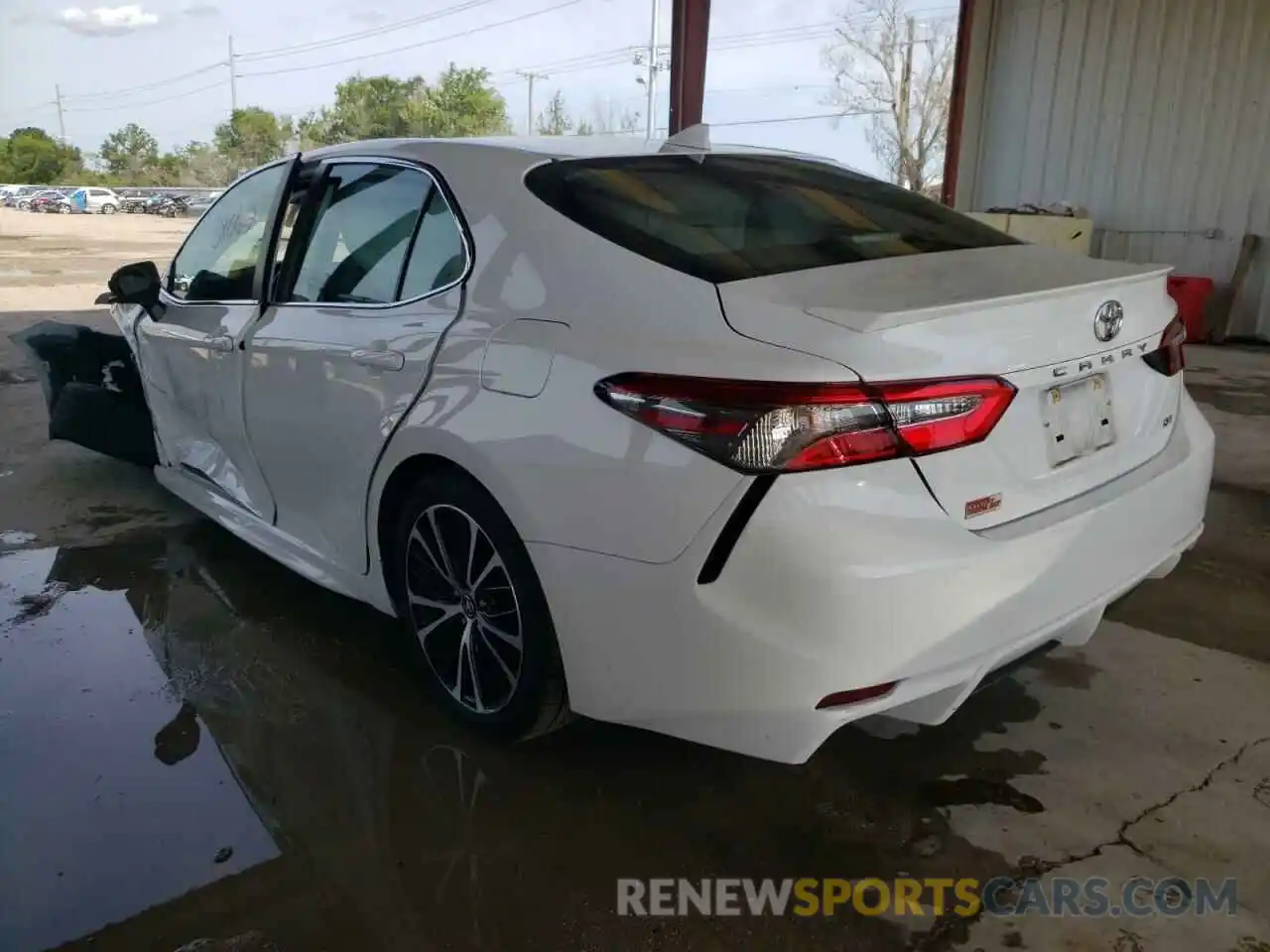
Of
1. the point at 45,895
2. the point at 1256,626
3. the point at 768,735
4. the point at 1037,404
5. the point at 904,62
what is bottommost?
the point at 45,895

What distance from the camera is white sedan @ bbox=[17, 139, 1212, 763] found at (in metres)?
1.78

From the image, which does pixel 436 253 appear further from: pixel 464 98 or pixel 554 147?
pixel 464 98

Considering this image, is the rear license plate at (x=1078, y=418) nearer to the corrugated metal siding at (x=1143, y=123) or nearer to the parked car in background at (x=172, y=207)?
the corrugated metal siding at (x=1143, y=123)

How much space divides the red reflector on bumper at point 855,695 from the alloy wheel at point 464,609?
747 millimetres

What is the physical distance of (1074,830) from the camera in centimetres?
219

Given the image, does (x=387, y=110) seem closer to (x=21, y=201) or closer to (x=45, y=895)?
(x=21, y=201)

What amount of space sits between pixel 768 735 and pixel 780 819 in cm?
48

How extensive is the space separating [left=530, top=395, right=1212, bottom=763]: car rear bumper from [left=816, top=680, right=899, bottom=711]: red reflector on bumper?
0.01 meters

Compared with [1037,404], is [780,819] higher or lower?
lower

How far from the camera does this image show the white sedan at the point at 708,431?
1.78 meters

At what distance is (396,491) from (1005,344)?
1.50m

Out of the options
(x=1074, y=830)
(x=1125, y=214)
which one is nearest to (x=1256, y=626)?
(x=1074, y=830)

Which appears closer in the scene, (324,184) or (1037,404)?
(1037,404)

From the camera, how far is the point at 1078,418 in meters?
2.05
